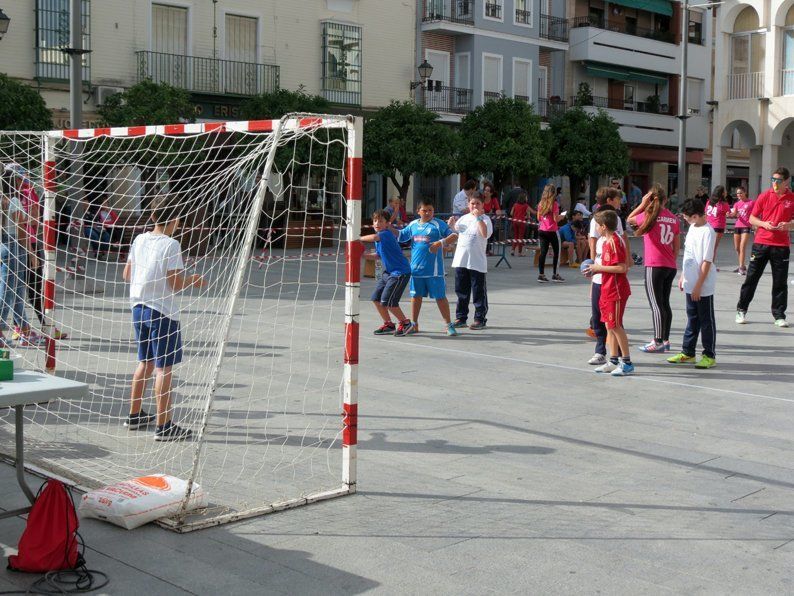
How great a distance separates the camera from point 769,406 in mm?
8352

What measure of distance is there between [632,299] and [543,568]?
37.4 ft

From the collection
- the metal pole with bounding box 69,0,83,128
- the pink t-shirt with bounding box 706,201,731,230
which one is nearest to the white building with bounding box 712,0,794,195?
the pink t-shirt with bounding box 706,201,731,230

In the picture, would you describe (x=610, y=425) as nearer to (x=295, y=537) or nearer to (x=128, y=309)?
(x=295, y=537)

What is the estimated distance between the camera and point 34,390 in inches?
190

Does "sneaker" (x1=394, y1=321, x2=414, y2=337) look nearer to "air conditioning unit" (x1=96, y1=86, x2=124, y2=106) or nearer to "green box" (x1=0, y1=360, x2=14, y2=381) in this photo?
"green box" (x1=0, y1=360, x2=14, y2=381)

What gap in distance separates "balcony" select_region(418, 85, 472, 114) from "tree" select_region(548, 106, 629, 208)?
3.11 m

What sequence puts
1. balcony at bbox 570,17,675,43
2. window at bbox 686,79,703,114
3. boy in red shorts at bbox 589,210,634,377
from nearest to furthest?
boy in red shorts at bbox 589,210,634,377, balcony at bbox 570,17,675,43, window at bbox 686,79,703,114

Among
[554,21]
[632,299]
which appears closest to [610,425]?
[632,299]

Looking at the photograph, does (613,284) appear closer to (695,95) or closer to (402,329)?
(402,329)

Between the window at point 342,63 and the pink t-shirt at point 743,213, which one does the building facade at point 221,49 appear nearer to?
the window at point 342,63

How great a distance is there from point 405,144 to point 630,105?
1860cm

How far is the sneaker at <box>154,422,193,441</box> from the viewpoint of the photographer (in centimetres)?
694

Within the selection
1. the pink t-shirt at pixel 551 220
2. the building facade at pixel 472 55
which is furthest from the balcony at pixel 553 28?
the pink t-shirt at pixel 551 220

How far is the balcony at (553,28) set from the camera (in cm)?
3969
